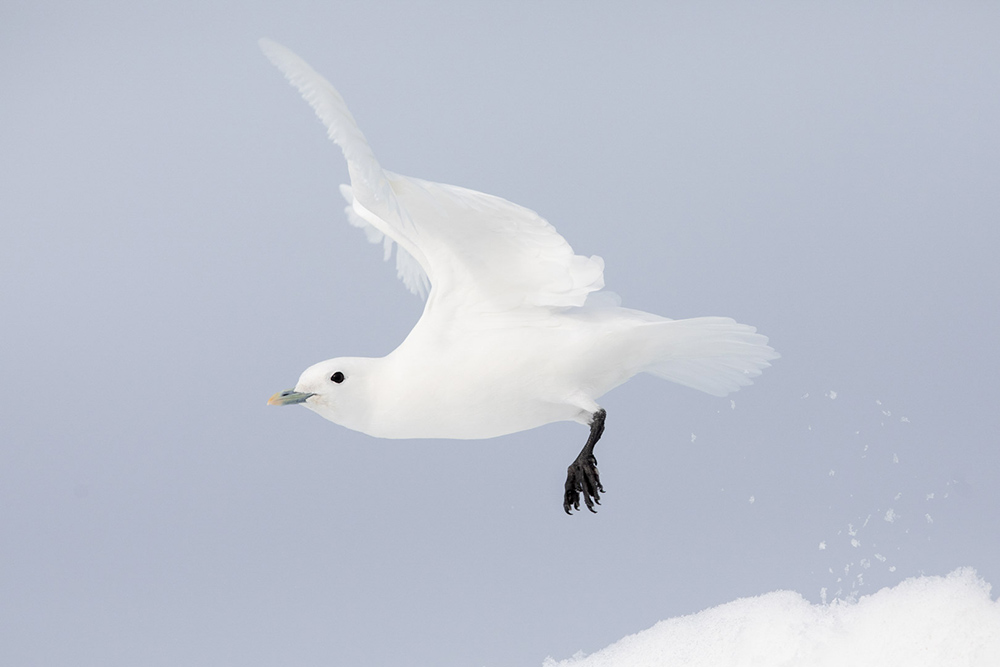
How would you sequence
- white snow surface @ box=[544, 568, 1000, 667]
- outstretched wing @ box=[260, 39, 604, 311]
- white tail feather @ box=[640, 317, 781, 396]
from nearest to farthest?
outstretched wing @ box=[260, 39, 604, 311] → white tail feather @ box=[640, 317, 781, 396] → white snow surface @ box=[544, 568, 1000, 667]

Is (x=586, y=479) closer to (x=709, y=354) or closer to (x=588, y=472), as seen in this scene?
(x=588, y=472)

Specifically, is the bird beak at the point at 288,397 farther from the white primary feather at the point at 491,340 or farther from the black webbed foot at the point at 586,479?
the black webbed foot at the point at 586,479

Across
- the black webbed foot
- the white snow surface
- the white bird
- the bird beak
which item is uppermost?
the white bird

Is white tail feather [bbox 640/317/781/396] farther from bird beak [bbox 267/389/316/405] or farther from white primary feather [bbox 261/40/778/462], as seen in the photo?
bird beak [bbox 267/389/316/405]

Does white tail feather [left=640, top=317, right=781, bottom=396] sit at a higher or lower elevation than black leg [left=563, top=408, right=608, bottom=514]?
higher

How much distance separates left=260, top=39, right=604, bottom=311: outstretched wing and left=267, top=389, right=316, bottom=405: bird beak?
0.37 metres

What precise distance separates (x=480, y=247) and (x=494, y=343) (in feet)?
0.69

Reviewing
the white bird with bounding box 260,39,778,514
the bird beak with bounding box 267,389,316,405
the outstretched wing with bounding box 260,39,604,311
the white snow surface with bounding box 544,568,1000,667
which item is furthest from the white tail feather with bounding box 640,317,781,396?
the white snow surface with bounding box 544,568,1000,667

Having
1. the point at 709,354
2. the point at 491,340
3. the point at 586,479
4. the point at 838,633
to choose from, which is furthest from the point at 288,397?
the point at 838,633

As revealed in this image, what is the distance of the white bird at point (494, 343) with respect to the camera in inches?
95.7

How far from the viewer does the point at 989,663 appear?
303cm

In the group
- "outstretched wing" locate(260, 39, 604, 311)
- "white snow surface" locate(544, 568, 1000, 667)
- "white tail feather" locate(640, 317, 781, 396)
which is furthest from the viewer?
"white snow surface" locate(544, 568, 1000, 667)

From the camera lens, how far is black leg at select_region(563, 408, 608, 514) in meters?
2.45

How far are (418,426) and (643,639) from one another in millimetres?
1308
